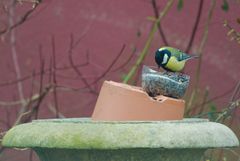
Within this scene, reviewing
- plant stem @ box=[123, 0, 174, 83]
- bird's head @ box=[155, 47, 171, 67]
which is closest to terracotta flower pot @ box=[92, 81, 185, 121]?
bird's head @ box=[155, 47, 171, 67]

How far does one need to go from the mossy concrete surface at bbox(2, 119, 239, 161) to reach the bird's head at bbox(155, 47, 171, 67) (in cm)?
78

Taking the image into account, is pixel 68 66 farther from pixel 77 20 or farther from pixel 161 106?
pixel 161 106

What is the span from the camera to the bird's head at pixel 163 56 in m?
4.28

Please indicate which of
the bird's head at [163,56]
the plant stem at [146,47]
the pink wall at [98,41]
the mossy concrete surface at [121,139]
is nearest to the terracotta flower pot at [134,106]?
the mossy concrete surface at [121,139]

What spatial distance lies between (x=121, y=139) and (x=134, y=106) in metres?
0.38

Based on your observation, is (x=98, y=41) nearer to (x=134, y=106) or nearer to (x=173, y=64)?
(x=173, y=64)

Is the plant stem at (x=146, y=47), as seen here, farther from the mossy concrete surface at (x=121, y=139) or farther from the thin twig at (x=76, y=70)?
the mossy concrete surface at (x=121, y=139)

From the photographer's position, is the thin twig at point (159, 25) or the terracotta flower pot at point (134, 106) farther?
the thin twig at point (159, 25)

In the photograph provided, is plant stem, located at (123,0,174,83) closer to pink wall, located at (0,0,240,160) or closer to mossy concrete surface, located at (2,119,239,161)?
pink wall, located at (0,0,240,160)

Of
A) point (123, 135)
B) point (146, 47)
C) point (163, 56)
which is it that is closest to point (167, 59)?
point (163, 56)

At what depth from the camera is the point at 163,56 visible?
14.1ft

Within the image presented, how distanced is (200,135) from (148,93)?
1.51 ft

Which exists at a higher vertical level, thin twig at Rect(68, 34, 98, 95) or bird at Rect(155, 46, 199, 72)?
bird at Rect(155, 46, 199, 72)

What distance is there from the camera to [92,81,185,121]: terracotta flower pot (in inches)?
144
